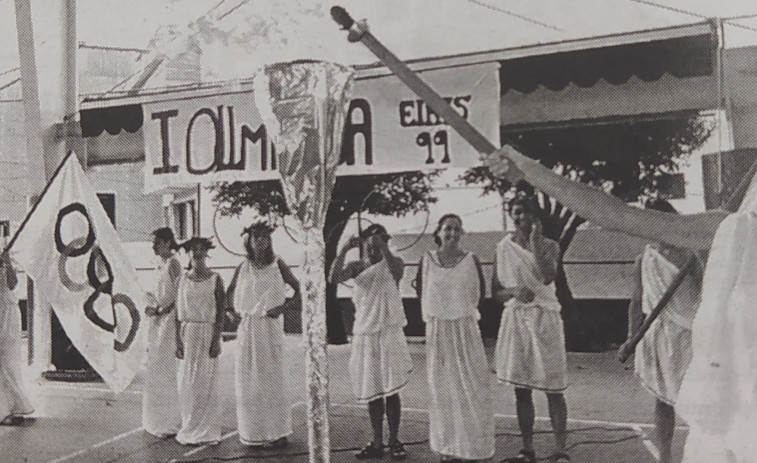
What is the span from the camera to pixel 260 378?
3.74m

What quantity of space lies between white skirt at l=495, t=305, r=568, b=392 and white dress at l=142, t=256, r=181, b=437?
6.53 feet

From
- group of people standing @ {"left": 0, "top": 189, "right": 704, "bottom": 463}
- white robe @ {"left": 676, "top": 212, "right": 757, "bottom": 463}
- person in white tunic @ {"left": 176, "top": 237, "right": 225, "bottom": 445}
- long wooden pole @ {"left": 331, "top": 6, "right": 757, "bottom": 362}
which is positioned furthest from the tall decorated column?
white robe @ {"left": 676, "top": 212, "right": 757, "bottom": 463}

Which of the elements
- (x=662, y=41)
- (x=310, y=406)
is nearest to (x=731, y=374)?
(x=310, y=406)

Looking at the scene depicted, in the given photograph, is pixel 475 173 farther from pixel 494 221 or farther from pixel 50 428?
pixel 50 428

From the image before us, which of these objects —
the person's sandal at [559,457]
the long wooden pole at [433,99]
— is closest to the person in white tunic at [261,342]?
the person's sandal at [559,457]

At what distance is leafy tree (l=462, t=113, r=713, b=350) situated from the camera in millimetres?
3037

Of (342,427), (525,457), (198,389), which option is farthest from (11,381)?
(525,457)

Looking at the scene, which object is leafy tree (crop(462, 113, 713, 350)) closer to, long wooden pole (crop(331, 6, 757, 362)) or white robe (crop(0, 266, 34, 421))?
long wooden pole (crop(331, 6, 757, 362))

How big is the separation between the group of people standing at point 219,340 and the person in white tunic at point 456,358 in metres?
0.91

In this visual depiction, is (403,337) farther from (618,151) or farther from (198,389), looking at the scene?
(618,151)

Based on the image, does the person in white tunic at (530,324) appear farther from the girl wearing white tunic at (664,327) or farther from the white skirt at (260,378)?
the white skirt at (260,378)

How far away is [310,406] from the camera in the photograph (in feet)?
8.11

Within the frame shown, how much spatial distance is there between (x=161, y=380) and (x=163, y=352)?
17cm

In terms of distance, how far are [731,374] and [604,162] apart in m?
2.40
